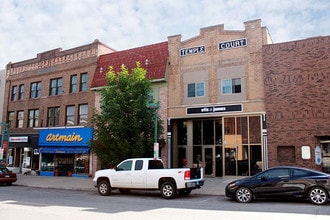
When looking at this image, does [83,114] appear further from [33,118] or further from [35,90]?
[35,90]

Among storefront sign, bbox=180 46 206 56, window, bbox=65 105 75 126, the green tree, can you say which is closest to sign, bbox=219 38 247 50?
storefront sign, bbox=180 46 206 56

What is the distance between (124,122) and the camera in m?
17.7

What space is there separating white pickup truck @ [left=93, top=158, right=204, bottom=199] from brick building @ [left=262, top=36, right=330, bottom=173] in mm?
7492

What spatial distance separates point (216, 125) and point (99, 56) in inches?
472

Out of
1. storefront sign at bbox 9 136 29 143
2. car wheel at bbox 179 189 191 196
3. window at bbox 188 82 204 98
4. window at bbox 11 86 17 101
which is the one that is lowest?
car wheel at bbox 179 189 191 196

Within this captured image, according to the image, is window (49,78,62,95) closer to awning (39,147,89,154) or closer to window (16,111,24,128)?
window (16,111,24,128)

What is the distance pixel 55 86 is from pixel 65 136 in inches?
228

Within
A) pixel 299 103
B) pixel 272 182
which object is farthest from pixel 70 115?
pixel 272 182

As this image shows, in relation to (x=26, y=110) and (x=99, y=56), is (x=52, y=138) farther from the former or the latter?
(x=99, y=56)

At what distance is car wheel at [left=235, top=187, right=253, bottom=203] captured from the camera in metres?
12.4

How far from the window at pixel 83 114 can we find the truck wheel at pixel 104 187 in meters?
12.2

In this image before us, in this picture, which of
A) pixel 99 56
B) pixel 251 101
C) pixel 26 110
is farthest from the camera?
pixel 26 110

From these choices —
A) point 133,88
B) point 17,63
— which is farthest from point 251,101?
point 17,63

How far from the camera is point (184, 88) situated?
916 inches
